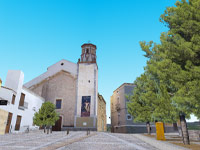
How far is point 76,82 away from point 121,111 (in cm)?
1166

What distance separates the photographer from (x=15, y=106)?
20094 millimetres

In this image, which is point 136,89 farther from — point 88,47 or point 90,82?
point 88,47

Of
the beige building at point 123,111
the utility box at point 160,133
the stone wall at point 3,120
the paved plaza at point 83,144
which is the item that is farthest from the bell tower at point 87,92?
the utility box at point 160,133

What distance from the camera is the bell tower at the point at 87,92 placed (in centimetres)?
2683

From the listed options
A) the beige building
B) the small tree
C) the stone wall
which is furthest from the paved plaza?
the beige building

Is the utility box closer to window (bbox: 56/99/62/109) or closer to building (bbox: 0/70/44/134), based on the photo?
building (bbox: 0/70/44/134)

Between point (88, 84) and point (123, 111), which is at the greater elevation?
point (88, 84)

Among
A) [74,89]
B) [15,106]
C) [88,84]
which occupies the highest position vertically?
[88,84]

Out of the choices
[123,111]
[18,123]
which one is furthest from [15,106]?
[123,111]

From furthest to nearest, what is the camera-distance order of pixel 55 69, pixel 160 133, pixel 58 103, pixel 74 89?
pixel 55 69
pixel 74 89
pixel 58 103
pixel 160 133

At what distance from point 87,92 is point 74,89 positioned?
9.64ft

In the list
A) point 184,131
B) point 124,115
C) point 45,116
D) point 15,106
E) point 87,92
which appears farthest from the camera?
point 124,115

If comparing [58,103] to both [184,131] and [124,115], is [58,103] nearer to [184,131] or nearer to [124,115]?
[124,115]

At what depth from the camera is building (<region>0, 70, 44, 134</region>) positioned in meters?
17.9
